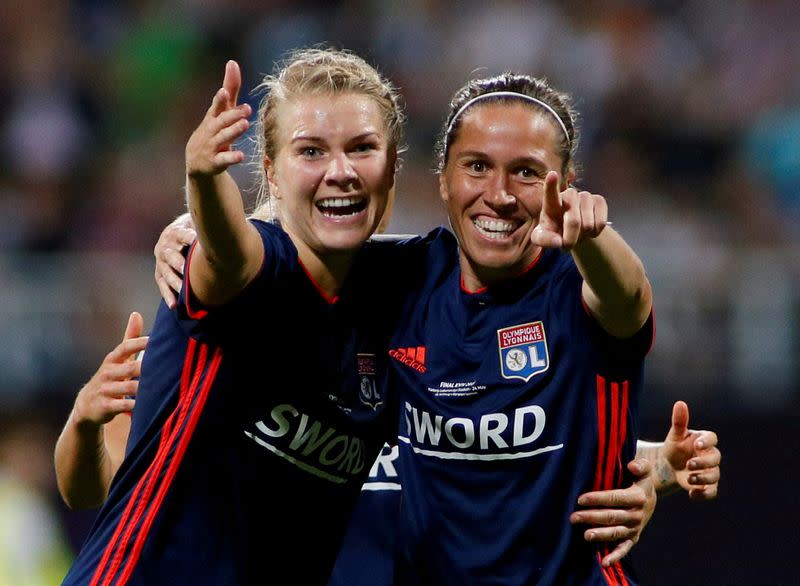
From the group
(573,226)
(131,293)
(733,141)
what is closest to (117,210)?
(131,293)

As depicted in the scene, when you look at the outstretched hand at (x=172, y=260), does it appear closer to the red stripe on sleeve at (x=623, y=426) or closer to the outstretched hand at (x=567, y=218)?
the outstretched hand at (x=567, y=218)

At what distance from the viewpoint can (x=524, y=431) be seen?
3129mm

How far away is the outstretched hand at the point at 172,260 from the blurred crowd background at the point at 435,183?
2756mm

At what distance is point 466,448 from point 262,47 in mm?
5527

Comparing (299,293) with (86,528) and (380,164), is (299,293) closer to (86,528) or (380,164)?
(380,164)

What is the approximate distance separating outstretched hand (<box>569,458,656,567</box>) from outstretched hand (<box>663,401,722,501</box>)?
0.18m

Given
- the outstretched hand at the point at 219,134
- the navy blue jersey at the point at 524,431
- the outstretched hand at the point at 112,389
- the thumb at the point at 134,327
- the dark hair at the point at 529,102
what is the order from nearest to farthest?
the outstretched hand at the point at 219,134
the navy blue jersey at the point at 524,431
the dark hair at the point at 529,102
the outstretched hand at the point at 112,389
the thumb at the point at 134,327

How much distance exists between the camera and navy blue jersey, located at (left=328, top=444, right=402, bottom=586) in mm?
3543

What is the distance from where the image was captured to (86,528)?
19.5 feet

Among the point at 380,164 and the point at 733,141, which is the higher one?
the point at 733,141

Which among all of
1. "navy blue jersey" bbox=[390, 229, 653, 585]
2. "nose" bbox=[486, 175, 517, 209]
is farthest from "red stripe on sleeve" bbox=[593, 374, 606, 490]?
"nose" bbox=[486, 175, 517, 209]

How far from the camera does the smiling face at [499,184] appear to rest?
128 inches

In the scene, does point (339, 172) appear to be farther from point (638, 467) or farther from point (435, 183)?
point (435, 183)

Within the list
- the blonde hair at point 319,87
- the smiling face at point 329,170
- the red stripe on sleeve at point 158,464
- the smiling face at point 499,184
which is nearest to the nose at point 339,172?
the smiling face at point 329,170
